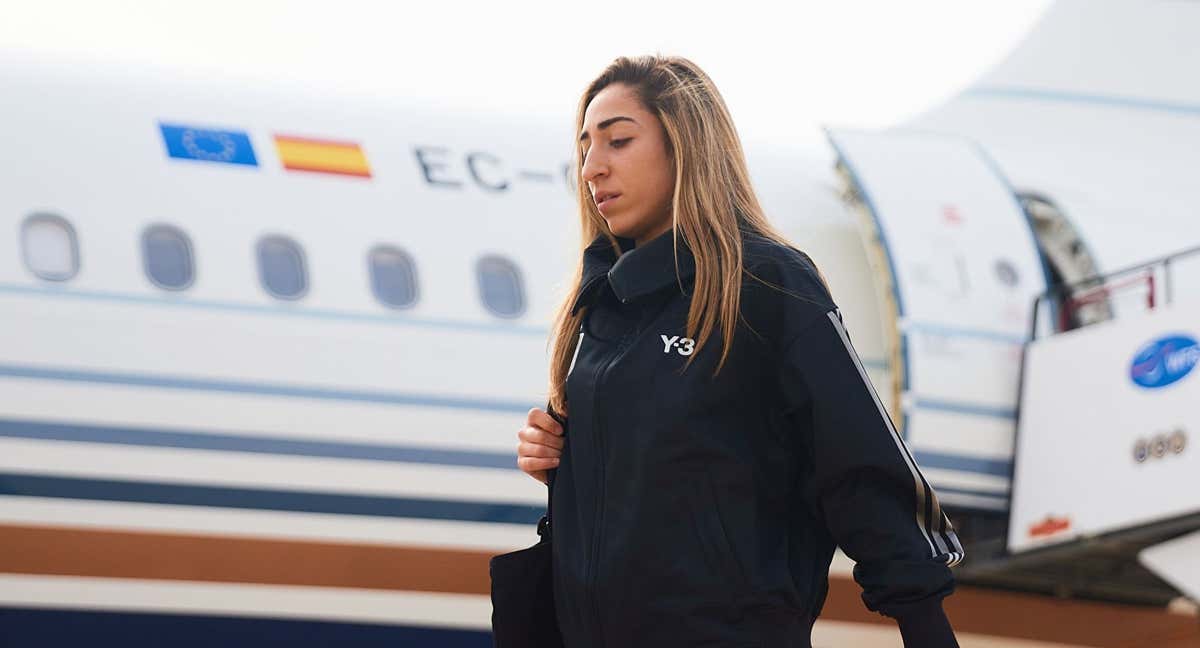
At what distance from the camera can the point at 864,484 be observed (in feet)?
7.71

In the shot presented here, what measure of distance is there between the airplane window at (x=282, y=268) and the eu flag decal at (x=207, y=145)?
1.28 ft

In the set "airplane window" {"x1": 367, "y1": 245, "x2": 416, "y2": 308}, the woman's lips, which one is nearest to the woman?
the woman's lips

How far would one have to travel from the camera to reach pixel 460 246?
290 inches

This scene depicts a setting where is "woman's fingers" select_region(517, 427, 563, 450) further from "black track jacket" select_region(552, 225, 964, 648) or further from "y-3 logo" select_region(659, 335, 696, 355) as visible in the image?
"y-3 logo" select_region(659, 335, 696, 355)

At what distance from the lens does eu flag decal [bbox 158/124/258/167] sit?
22.7 ft

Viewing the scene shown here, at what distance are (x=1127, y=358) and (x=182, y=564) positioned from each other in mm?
4324

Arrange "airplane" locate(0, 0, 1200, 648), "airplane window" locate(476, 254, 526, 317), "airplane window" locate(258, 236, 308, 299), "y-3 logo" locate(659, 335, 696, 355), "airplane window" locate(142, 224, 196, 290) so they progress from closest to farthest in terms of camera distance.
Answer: "y-3 logo" locate(659, 335, 696, 355), "airplane" locate(0, 0, 1200, 648), "airplane window" locate(142, 224, 196, 290), "airplane window" locate(258, 236, 308, 299), "airplane window" locate(476, 254, 526, 317)

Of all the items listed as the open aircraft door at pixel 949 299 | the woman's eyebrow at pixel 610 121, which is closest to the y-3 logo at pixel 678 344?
the woman's eyebrow at pixel 610 121

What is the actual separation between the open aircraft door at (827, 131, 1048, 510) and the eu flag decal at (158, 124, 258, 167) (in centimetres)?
308

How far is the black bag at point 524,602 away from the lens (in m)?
2.56

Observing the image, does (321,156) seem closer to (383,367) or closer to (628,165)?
(383,367)

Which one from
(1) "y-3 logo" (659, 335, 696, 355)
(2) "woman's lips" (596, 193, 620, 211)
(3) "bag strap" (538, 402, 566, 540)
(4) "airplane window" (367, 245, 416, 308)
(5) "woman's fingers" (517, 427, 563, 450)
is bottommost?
(3) "bag strap" (538, 402, 566, 540)

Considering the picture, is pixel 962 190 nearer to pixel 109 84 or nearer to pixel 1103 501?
pixel 1103 501

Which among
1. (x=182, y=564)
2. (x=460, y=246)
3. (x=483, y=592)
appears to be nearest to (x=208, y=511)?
(x=182, y=564)
